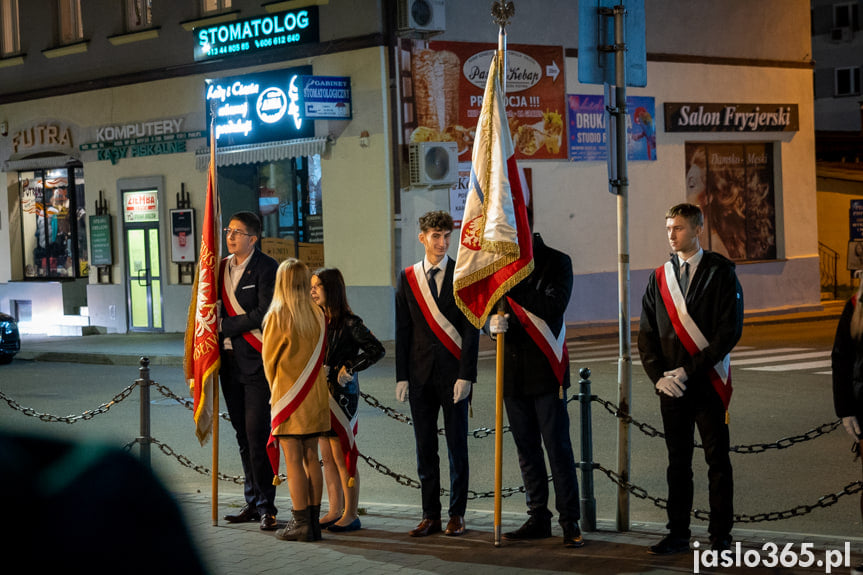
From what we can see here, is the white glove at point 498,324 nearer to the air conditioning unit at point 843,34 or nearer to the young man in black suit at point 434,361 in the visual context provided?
the young man in black suit at point 434,361

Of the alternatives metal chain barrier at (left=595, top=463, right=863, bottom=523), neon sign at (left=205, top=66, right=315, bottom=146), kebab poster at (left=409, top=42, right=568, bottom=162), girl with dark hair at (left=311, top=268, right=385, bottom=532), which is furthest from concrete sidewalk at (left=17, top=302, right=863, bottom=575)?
neon sign at (left=205, top=66, right=315, bottom=146)

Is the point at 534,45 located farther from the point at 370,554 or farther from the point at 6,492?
the point at 6,492

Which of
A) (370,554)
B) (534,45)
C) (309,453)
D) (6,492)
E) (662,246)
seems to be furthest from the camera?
(662,246)

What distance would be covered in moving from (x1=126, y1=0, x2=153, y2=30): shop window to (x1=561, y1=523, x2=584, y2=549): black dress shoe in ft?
67.6

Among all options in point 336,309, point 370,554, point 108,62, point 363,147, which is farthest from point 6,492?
point 108,62

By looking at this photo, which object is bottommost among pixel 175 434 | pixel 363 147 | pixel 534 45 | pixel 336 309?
pixel 175 434

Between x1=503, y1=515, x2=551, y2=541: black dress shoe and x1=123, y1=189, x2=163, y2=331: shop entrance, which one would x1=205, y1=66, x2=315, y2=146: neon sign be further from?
x1=503, y1=515, x2=551, y2=541: black dress shoe

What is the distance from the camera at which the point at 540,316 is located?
22.5 ft

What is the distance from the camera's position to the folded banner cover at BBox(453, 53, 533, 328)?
695cm

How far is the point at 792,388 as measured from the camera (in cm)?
1378

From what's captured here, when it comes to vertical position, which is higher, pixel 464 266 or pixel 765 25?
pixel 765 25

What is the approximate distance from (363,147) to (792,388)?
32.9ft

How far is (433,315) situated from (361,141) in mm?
14215

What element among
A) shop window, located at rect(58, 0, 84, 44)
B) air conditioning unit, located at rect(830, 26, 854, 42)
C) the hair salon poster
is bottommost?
the hair salon poster
